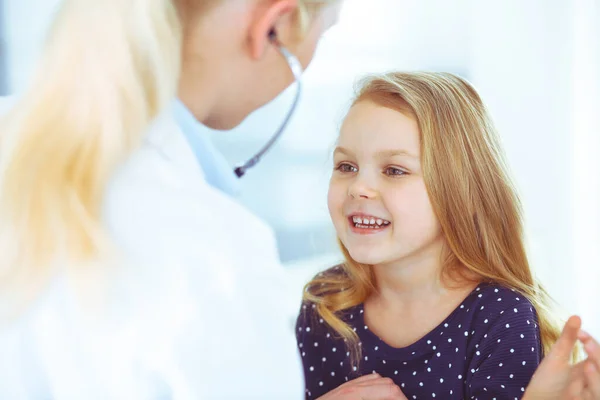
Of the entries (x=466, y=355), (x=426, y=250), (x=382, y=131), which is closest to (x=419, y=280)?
(x=426, y=250)

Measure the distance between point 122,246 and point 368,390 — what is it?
62 cm

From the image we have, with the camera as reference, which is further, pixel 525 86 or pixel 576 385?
pixel 525 86

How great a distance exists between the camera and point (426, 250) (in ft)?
3.75

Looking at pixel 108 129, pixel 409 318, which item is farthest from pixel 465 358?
pixel 108 129

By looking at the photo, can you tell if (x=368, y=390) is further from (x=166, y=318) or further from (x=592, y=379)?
(x=166, y=318)

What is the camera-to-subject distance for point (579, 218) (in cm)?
231

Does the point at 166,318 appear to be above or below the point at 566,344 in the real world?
above

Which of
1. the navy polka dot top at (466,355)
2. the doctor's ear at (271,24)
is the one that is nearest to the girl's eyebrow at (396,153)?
the navy polka dot top at (466,355)

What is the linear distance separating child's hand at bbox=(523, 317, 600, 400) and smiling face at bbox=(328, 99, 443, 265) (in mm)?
318

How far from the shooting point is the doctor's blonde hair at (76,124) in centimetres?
52

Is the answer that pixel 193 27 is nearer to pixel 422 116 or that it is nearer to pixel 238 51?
pixel 238 51

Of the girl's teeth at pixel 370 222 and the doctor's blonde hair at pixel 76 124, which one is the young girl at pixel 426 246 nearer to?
the girl's teeth at pixel 370 222

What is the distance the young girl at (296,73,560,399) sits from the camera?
41.0 inches

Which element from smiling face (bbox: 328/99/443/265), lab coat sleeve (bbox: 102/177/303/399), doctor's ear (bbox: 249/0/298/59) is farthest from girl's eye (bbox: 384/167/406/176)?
lab coat sleeve (bbox: 102/177/303/399)
